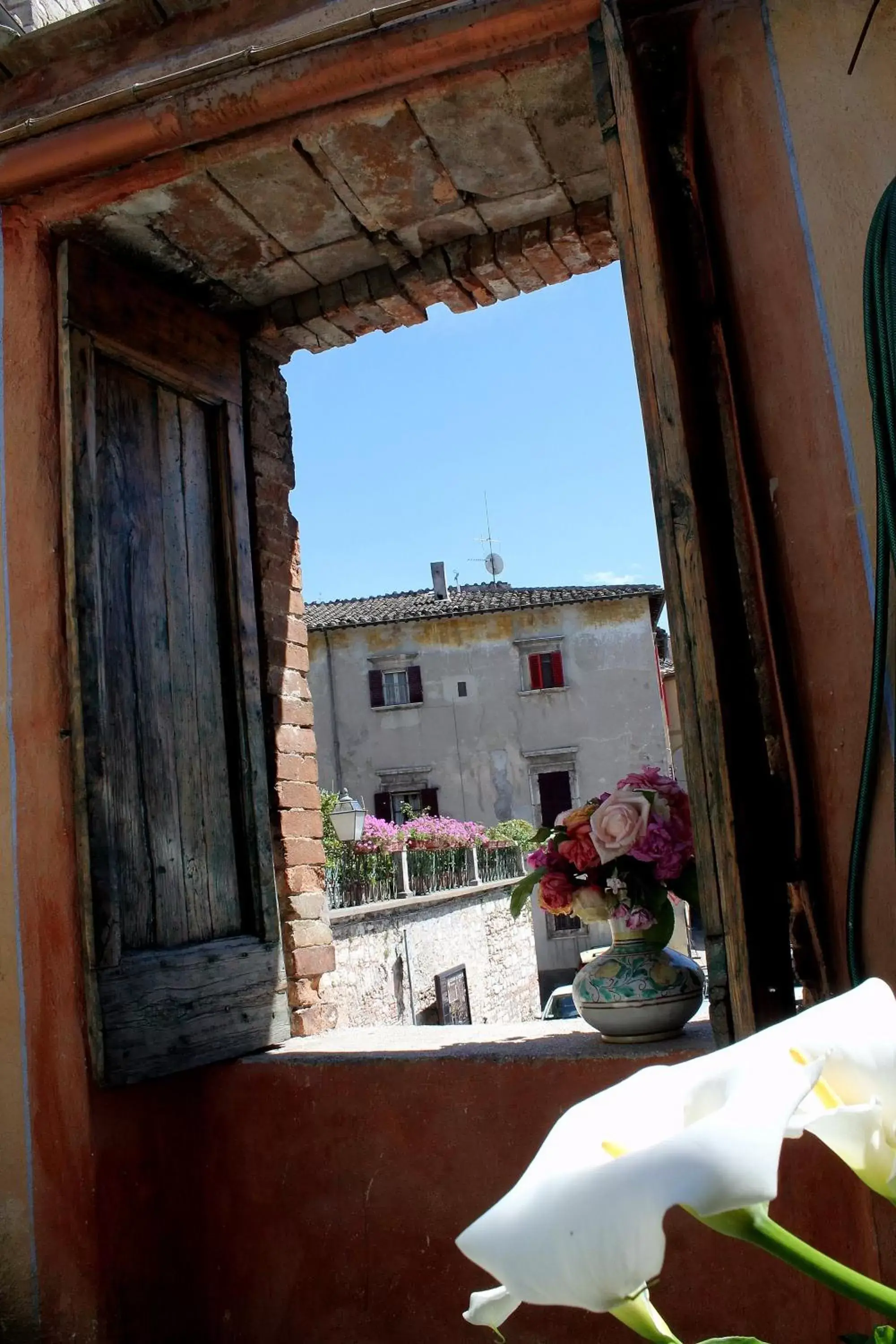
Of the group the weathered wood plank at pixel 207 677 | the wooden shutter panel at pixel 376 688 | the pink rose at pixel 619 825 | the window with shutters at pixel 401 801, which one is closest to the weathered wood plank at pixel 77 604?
the weathered wood plank at pixel 207 677

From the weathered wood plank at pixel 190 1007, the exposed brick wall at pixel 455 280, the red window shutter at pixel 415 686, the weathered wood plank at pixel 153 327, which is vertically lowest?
the weathered wood plank at pixel 190 1007

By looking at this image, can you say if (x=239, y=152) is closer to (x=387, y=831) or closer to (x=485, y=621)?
(x=387, y=831)

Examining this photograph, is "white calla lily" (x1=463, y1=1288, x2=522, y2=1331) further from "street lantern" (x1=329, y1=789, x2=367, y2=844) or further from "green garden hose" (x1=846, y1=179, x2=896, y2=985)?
"street lantern" (x1=329, y1=789, x2=367, y2=844)

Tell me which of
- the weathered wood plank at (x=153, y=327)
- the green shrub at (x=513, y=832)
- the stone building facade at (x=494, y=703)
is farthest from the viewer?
the stone building facade at (x=494, y=703)

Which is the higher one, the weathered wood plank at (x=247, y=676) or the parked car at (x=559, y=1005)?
the weathered wood plank at (x=247, y=676)

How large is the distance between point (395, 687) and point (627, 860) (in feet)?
72.7

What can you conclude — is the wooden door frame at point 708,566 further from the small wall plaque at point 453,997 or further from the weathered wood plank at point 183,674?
the small wall plaque at point 453,997

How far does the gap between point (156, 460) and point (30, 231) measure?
741 mm

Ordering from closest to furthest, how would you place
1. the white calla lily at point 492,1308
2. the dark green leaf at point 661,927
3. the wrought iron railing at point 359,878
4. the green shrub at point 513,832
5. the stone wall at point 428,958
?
the white calla lily at point 492,1308, the dark green leaf at point 661,927, the stone wall at point 428,958, the wrought iron railing at point 359,878, the green shrub at point 513,832

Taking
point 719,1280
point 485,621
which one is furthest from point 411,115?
point 485,621

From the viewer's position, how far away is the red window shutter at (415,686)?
24.7m

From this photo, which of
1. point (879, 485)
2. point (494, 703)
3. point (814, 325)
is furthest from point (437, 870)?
point (879, 485)

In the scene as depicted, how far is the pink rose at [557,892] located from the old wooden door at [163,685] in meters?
1.06

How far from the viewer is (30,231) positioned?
3.29m
